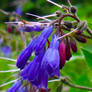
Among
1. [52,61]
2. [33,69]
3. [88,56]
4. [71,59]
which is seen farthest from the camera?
[71,59]

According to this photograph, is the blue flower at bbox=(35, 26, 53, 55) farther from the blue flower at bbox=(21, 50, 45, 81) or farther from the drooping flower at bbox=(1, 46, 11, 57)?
the drooping flower at bbox=(1, 46, 11, 57)

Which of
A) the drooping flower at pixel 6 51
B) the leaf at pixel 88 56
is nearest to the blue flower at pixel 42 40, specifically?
the leaf at pixel 88 56

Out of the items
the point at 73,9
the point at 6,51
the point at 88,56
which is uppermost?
the point at 73,9

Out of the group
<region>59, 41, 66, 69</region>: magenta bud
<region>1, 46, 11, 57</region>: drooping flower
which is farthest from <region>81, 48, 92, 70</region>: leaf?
<region>1, 46, 11, 57</region>: drooping flower

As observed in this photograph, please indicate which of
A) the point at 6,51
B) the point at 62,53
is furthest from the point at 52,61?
the point at 6,51

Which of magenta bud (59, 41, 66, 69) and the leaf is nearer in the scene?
magenta bud (59, 41, 66, 69)

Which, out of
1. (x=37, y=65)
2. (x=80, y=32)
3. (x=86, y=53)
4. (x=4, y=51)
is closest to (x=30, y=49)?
(x=37, y=65)

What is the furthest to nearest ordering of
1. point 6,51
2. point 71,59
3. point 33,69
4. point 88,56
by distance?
point 6,51
point 71,59
point 88,56
point 33,69

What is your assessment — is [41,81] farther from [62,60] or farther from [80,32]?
[80,32]

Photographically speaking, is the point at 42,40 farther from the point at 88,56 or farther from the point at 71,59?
the point at 71,59

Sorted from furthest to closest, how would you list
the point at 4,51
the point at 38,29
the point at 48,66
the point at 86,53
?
1. the point at 4,51
2. the point at 86,53
3. the point at 38,29
4. the point at 48,66

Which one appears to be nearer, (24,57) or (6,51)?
(24,57)
